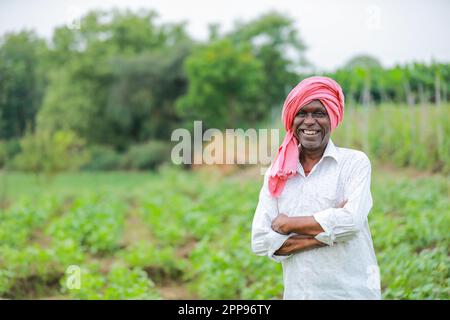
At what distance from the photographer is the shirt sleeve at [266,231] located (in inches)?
97.8

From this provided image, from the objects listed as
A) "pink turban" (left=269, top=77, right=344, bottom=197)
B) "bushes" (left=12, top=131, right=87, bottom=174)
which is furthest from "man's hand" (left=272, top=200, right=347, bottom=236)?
"bushes" (left=12, top=131, right=87, bottom=174)

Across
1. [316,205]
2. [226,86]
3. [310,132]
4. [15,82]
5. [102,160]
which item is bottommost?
[316,205]

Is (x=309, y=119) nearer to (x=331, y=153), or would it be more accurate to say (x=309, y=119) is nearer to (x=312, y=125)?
(x=312, y=125)

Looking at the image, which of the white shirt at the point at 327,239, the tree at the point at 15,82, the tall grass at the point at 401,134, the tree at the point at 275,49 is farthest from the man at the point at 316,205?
the tree at the point at 275,49

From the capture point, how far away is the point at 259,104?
18938 mm

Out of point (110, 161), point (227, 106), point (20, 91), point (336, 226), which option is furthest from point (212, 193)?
point (110, 161)

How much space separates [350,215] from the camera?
7.77ft

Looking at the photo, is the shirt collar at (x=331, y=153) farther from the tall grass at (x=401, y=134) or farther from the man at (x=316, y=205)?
the tall grass at (x=401, y=134)

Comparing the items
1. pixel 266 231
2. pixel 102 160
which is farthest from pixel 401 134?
pixel 102 160

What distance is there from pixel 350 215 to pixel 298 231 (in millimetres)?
218

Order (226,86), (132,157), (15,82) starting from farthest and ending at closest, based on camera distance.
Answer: (132,157) < (226,86) < (15,82)

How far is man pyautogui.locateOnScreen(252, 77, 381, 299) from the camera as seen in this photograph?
246 cm

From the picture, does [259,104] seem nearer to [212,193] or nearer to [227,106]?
[227,106]

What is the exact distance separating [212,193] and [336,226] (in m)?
7.79
